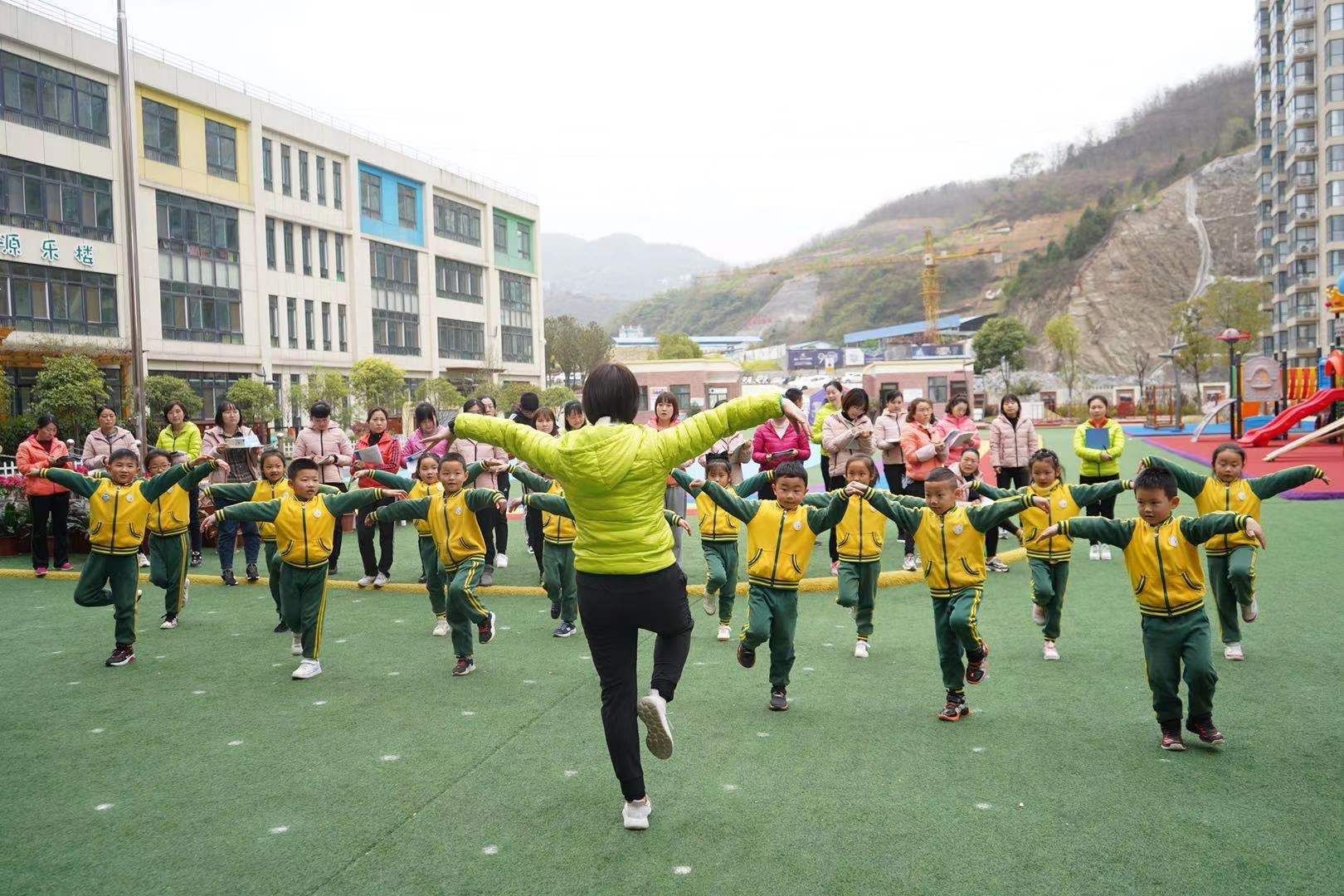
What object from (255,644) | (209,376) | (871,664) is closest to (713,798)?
(871,664)

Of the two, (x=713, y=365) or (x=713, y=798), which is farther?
(x=713, y=365)

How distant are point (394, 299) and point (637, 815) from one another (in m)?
47.8

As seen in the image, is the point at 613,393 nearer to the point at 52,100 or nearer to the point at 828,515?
the point at 828,515

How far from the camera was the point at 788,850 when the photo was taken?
3980mm

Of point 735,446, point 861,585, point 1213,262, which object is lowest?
point 861,585

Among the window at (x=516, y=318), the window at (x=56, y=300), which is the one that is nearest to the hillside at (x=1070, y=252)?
the window at (x=516, y=318)

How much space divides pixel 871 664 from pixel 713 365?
48.5 meters

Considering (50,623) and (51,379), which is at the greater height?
(51,379)

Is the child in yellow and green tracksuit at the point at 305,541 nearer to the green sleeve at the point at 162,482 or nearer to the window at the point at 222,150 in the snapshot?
the green sleeve at the point at 162,482

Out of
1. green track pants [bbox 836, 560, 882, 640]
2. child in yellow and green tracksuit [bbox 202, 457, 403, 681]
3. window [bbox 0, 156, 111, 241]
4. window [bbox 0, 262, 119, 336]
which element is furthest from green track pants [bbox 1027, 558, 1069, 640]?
window [bbox 0, 156, 111, 241]

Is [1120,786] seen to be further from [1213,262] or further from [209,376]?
[1213,262]

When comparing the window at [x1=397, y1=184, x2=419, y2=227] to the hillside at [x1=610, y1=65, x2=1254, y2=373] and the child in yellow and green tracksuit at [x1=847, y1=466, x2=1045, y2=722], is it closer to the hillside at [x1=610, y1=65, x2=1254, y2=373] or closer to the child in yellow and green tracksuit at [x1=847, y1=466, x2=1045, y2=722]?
the child in yellow and green tracksuit at [x1=847, y1=466, x2=1045, y2=722]

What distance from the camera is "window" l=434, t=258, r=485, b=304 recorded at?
173ft

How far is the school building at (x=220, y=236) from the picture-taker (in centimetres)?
3158
